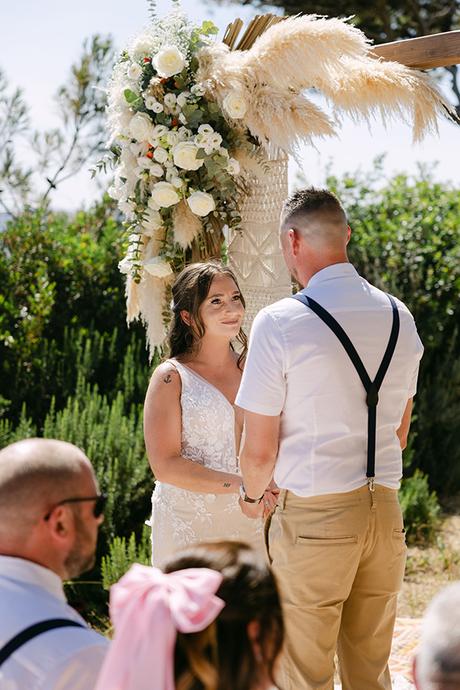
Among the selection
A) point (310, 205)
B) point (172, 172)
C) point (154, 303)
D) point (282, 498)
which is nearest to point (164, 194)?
point (172, 172)

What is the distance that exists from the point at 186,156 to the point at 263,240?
1.70 feet

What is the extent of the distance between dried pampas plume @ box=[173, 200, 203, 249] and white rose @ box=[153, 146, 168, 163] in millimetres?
204

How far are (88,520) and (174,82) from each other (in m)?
2.36

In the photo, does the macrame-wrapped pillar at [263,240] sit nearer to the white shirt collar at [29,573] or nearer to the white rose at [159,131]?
the white rose at [159,131]

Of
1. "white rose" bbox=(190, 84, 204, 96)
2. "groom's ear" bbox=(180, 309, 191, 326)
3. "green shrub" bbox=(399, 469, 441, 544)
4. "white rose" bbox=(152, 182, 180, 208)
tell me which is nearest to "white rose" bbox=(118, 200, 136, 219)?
"white rose" bbox=(152, 182, 180, 208)

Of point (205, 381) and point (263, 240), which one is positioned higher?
point (263, 240)

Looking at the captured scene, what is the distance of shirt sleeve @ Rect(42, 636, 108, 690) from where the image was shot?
1502mm

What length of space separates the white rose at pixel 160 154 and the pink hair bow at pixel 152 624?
2403mm

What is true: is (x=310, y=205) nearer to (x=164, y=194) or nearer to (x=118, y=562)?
(x=164, y=194)

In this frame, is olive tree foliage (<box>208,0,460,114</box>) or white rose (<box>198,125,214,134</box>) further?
olive tree foliage (<box>208,0,460,114</box>)

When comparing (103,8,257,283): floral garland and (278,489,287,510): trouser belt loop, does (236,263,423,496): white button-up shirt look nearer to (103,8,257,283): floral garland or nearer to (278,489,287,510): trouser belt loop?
Result: (278,489,287,510): trouser belt loop

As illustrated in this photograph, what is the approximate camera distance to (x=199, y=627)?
4.68 ft

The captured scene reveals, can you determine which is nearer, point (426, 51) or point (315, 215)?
point (315, 215)

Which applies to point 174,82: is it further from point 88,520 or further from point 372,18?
point 372,18
